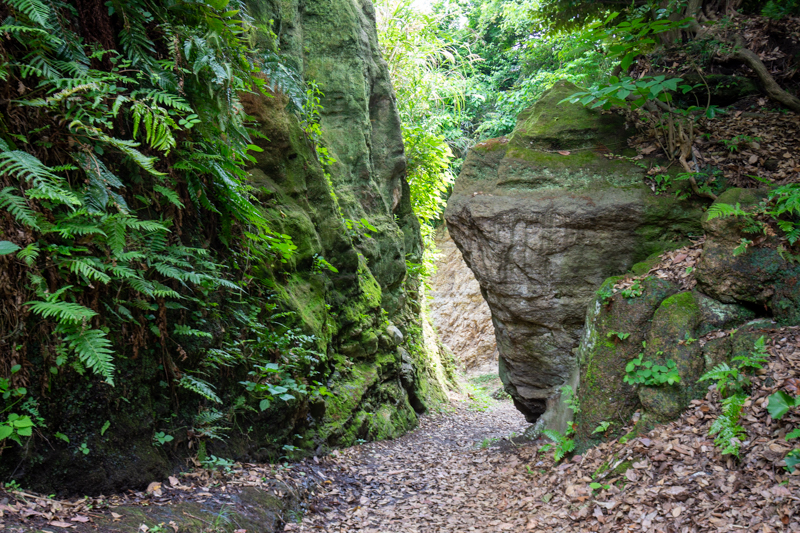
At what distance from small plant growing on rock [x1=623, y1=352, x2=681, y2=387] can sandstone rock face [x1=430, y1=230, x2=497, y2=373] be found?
1220 centimetres

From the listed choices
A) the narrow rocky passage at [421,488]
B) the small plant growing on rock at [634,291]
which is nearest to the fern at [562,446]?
the narrow rocky passage at [421,488]

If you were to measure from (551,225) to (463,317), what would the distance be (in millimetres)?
12161

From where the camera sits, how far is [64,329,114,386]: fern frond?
2518 mm

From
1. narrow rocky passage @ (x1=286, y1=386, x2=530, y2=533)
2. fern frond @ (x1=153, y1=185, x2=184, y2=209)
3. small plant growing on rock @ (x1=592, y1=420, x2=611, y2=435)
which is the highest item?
fern frond @ (x1=153, y1=185, x2=184, y2=209)

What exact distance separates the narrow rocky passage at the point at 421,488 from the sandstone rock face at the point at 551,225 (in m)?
1.39

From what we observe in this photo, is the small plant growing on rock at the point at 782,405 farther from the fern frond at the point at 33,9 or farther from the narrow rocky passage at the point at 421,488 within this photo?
the fern frond at the point at 33,9

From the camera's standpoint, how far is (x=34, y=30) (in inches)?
102

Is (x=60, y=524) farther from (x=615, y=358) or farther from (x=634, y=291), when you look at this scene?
(x=634, y=291)

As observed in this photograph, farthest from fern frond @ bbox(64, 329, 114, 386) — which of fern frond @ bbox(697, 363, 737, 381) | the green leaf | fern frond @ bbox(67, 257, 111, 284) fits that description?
fern frond @ bbox(697, 363, 737, 381)

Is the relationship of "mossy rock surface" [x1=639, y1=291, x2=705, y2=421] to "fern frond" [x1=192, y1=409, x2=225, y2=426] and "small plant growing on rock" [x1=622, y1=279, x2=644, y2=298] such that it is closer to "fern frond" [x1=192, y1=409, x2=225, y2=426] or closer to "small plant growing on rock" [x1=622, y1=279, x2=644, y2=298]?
"small plant growing on rock" [x1=622, y1=279, x2=644, y2=298]

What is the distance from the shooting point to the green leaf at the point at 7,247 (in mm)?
2378

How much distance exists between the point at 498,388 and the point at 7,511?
42.7 feet

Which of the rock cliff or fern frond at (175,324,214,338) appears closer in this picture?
the rock cliff

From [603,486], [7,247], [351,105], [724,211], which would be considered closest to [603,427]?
[603,486]
